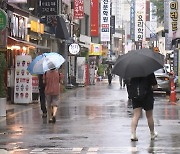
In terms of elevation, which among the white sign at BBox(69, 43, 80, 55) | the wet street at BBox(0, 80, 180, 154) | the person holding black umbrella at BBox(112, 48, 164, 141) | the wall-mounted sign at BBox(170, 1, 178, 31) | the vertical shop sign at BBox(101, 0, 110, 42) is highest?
the vertical shop sign at BBox(101, 0, 110, 42)

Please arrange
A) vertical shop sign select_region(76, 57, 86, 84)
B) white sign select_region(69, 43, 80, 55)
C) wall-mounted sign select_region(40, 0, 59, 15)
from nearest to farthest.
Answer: wall-mounted sign select_region(40, 0, 59, 15), white sign select_region(69, 43, 80, 55), vertical shop sign select_region(76, 57, 86, 84)

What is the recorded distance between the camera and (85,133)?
13.6 meters

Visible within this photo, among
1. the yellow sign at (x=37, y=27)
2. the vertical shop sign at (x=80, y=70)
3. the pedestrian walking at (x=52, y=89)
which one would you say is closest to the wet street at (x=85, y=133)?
the pedestrian walking at (x=52, y=89)

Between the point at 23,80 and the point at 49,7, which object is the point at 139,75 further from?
the point at 49,7

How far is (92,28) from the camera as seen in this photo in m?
67.3

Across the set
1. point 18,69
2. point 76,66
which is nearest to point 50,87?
point 18,69

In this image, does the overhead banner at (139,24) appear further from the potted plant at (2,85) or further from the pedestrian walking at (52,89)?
the pedestrian walking at (52,89)

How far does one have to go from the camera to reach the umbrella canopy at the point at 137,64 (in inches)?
468

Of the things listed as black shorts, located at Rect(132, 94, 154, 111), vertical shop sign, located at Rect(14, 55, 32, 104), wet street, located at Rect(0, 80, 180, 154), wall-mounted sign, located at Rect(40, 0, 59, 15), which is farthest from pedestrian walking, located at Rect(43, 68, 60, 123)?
wall-mounted sign, located at Rect(40, 0, 59, 15)

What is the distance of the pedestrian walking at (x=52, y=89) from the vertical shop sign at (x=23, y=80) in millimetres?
6417

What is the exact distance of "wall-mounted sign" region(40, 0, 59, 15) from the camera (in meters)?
32.6

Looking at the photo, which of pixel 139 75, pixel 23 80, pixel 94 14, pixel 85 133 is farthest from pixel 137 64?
pixel 94 14

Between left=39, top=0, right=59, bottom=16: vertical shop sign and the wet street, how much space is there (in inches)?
515

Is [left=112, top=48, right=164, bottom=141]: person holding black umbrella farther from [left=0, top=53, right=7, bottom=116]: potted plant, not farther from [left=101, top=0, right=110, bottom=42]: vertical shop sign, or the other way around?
[left=101, top=0, right=110, bottom=42]: vertical shop sign
